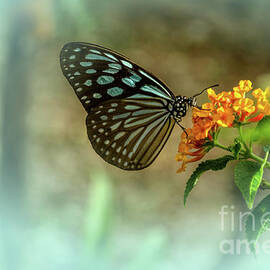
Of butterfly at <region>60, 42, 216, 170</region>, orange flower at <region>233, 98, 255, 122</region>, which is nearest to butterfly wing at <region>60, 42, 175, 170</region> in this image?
butterfly at <region>60, 42, 216, 170</region>

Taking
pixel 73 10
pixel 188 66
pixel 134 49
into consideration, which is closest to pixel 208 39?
pixel 188 66

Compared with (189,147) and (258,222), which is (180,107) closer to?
(189,147)

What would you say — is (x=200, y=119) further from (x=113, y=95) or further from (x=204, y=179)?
(x=204, y=179)

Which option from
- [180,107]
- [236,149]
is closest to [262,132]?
[236,149]

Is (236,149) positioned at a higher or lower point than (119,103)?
lower

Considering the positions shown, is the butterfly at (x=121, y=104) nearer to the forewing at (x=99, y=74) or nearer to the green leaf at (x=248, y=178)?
the forewing at (x=99, y=74)

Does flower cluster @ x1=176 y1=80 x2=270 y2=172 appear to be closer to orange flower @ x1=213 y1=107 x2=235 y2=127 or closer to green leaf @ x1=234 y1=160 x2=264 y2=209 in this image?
orange flower @ x1=213 y1=107 x2=235 y2=127

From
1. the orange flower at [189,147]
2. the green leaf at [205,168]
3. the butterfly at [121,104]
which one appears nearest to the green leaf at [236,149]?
the green leaf at [205,168]

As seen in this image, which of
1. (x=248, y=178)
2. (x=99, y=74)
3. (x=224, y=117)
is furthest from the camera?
(x=99, y=74)
